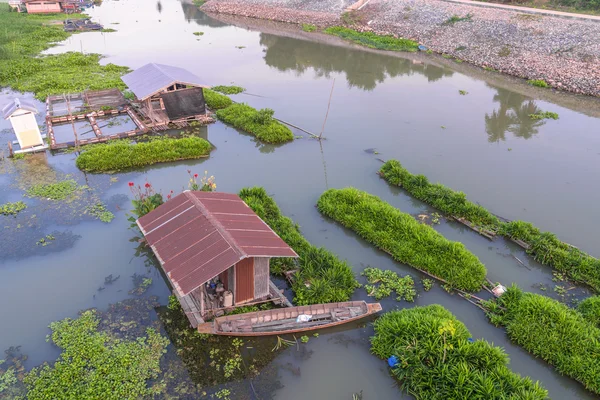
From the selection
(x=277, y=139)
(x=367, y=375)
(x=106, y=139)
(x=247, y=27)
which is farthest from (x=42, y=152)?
(x=247, y=27)

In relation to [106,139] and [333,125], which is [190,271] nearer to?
[106,139]

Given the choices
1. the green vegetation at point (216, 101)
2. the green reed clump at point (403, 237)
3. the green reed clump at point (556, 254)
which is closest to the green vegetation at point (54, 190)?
the green reed clump at point (403, 237)

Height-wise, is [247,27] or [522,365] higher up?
[247,27]

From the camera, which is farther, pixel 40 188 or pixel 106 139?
pixel 106 139

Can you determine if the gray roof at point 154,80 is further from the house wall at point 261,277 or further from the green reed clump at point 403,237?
the house wall at point 261,277

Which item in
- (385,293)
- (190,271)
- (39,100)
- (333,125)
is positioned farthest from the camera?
(39,100)

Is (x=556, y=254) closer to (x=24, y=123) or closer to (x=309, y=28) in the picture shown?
(x=24, y=123)

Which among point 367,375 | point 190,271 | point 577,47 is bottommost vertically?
point 367,375
